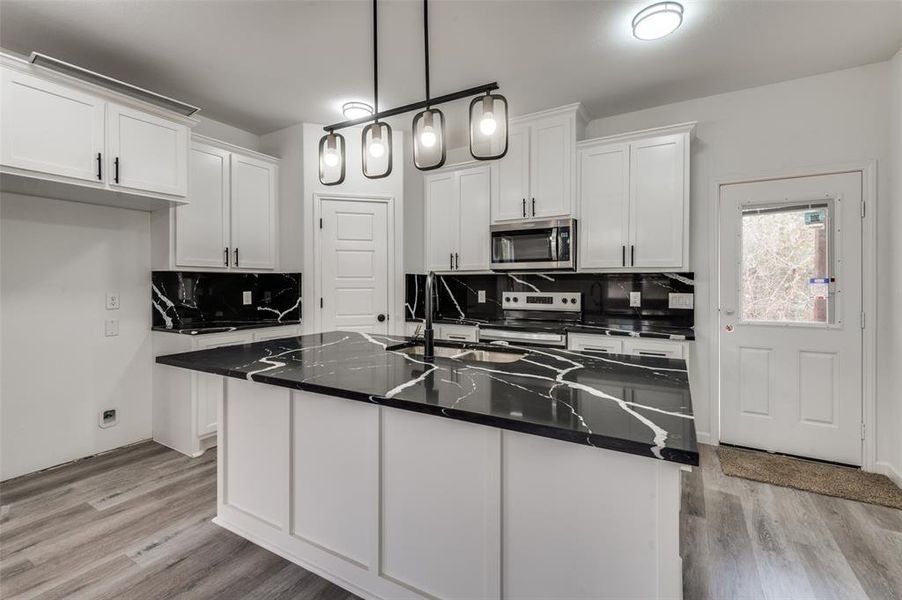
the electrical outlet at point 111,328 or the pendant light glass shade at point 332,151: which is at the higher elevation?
the pendant light glass shade at point 332,151

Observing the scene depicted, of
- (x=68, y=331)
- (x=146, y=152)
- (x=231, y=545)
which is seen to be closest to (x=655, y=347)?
(x=231, y=545)

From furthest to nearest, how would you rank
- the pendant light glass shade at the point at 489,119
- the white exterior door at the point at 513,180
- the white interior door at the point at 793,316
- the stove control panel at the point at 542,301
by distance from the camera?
the stove control panel at the point at 542,301 < the white exterior door at the point at 513,180 < the white interior door at the point at 793,316 < the pendant light glass shade at the point at 489,119

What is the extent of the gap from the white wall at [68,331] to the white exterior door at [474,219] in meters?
2.58

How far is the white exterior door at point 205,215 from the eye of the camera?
3.17 metres

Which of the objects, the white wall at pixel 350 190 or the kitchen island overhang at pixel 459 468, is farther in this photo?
the white wall at pixel 350 190

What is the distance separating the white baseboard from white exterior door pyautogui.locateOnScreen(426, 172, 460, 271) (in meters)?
3.35

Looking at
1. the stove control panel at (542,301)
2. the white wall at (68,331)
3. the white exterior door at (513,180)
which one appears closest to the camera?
the white wall at (68,331)

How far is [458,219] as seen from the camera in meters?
3.86

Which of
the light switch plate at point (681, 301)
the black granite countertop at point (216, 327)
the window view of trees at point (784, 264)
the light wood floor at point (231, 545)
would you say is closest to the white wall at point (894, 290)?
the window view of trees at point (784, 264)

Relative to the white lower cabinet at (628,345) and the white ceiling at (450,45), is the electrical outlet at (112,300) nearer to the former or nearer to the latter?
the white ceiling at (450,45)

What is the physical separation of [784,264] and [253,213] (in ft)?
13.9

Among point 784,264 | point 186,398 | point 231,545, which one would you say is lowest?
point 231,545

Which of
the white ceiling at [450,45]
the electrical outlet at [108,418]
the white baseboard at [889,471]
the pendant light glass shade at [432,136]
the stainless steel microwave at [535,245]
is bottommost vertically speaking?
the white baseboard at [889,471]

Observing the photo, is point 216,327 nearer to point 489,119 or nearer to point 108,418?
point 108,418
